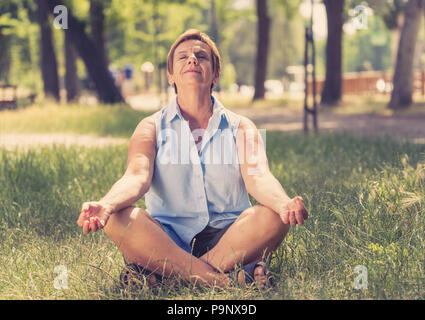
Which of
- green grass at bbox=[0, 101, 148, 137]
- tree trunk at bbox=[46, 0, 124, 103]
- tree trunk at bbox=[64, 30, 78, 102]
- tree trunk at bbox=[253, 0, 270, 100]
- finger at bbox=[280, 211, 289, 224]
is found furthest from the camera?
tree trunk at bbox=[64, 30, 78, 102]

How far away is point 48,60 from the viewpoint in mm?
21906

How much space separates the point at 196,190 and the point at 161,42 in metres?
39.7

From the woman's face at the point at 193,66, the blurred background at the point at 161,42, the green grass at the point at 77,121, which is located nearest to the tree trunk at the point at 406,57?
the blurred background at the point at 161,42

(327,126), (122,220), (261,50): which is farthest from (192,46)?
(261,50)

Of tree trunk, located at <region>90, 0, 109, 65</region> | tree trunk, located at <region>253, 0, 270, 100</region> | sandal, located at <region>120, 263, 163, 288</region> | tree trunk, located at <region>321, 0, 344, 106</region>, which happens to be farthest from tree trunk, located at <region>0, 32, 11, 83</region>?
sandal, located at <region>120, 263, 163, 288</region>

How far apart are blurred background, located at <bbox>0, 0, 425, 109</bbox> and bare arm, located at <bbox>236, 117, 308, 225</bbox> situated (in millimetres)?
4136

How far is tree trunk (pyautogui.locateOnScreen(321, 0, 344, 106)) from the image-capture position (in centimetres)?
1998

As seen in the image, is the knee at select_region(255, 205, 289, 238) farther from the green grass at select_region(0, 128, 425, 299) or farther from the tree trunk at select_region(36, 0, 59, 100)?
the tree trunk at select_region(36, 0, 59, 100)

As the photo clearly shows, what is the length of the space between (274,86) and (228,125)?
6526 cm

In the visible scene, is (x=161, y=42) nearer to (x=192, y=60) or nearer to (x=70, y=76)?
(x=70, y=76)

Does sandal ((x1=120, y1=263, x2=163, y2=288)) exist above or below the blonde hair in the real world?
below
